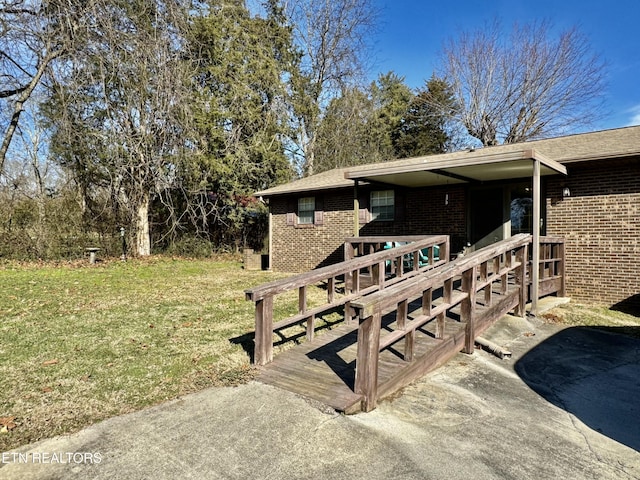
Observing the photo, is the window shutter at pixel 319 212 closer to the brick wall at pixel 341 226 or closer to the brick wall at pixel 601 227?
the brick wall at pixel 341 226

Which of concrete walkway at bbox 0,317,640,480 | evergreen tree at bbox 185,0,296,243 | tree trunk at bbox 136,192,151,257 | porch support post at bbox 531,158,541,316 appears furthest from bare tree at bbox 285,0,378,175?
concrete walkway at bbox 0,317,640,480

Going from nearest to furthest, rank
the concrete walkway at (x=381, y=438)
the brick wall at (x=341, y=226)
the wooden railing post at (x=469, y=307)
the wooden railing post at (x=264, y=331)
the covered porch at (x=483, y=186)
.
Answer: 1. the concrete walkway at (x=381, y=438)
2. the wooden railing post at (x=264, y=331)
3. the wooden railing post at (x=469, y=307)
4. the covered porch at (x=483, y=186)
5. the brick wall at (x=341, y=226)

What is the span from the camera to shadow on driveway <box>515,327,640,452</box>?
11.3 feet

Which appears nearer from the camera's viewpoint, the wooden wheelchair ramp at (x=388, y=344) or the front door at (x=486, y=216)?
the wooden wheelchair ramp at (x=388, y=344)

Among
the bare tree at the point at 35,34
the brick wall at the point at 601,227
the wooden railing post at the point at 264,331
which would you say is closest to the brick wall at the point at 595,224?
the brick wall at the point at 601,227

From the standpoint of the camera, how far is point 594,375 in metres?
4.45

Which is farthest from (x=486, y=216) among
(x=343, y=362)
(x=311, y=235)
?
(x=343, y=362)

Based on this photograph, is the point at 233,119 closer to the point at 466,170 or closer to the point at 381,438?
the point at 466,170

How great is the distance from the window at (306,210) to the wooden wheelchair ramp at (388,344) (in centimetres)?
708

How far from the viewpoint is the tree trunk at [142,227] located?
602 inches

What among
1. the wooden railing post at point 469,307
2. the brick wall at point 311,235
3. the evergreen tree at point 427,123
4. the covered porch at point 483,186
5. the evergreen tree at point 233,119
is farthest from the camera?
the evergreen tree at point 427,123

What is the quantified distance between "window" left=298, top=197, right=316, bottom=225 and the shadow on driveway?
7.96 m

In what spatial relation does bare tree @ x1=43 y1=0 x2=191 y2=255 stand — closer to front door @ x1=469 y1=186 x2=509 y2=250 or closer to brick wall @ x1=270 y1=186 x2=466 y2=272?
brick wall @ x1=270 y1=186 x2=466 y2=272

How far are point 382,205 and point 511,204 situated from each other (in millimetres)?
3213
